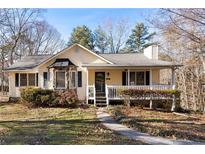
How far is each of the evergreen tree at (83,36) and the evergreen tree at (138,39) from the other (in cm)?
646

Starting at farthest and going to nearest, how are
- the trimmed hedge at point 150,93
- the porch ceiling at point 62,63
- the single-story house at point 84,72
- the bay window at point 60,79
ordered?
the bay window at point 60,79 → the single-story house at point 84,72 → the porch ceiling at point 62,63 → the trimmed hedge at point 150,93

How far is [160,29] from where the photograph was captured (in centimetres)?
1780

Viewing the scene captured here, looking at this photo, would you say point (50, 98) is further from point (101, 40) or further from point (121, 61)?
point (101, 40)

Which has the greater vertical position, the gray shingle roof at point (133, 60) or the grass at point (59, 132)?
the gray shingle roof at point (133, 60)

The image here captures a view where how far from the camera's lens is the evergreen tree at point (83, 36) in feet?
109

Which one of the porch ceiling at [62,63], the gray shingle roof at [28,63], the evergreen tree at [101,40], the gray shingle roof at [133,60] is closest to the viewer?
the gray shingle roof at [133,60]

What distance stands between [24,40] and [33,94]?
19.6 metres

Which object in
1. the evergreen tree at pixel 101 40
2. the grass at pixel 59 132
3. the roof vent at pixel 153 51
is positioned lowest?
the grass at pixel 59 132

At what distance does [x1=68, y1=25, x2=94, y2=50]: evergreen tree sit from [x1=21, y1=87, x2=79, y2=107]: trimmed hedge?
1570cm

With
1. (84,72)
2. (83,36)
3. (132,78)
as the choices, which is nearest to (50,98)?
(84,72)

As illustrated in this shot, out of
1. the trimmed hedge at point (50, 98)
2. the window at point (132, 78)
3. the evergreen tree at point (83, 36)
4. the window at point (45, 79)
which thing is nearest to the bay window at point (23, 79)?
the window at point (45, 79)

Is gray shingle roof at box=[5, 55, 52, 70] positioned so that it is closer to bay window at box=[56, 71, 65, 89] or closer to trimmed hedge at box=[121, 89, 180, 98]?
bay window at box=[56, 71, 65, 89]

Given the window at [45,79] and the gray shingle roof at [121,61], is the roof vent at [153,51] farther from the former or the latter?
the window at [45,79]

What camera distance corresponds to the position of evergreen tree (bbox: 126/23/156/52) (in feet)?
127
